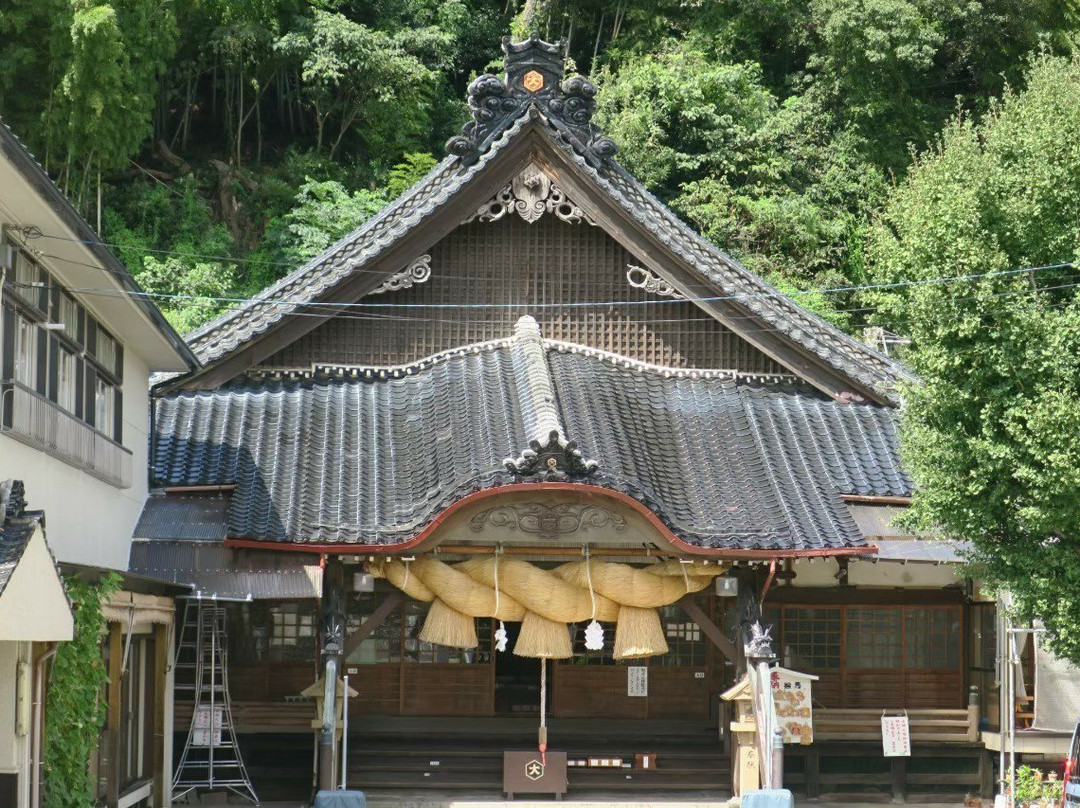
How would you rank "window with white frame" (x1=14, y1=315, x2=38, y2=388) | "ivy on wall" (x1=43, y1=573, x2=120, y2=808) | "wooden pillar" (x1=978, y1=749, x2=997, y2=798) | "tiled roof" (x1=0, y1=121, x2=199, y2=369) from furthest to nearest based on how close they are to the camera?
"wooden pillar" (x1=978, y1=749, x2=997, y2=798) < "window with white frame" (x1=14, y1=315, x2=38, y2=388) < "ivy on wall" (x1=43, y1=573, x2=120, y2=808) < "tiled roof" (x1=0, y1=121, x2=199, y2=369)

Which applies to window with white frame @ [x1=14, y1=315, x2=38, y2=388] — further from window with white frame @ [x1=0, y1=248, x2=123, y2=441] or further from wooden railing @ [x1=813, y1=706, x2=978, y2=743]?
wooden railing @ [x1=813, y1=706, x2=978, y2=743]

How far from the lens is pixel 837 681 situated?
17.4m

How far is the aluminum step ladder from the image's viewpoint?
621 inches

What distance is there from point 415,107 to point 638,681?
2056 centimetres

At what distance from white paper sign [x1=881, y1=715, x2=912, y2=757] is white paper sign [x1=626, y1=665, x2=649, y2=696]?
304 cm

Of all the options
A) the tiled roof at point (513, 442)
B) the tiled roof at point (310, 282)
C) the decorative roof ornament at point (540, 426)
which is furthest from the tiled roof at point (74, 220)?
the decorative roof ornament at point (540, 426)

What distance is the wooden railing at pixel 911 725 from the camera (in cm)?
1703

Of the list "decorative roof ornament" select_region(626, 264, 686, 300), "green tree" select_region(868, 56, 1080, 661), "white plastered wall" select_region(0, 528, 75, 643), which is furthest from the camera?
"decorative roof ornament" select_region(626, 264, 686, 300)

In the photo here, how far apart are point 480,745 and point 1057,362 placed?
848 cm

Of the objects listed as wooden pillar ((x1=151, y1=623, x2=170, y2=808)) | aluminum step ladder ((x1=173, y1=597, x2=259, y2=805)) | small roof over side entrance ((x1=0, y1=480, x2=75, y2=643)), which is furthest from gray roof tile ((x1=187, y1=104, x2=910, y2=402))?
small roof over side entrance ((x1=0, y1=480, x2=75, y2=643))

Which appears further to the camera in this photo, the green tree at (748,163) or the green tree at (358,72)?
the green tree at (358,72)

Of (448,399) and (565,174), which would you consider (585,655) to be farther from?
(565,174)

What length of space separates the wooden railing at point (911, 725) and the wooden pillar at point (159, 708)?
787 centimetres

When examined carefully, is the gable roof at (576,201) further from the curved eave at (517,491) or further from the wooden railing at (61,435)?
the curved eave at (517,491)
